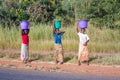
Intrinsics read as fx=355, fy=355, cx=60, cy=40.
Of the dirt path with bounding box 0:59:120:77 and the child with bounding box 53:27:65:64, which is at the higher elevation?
the child with bounding box 53:27:65:64

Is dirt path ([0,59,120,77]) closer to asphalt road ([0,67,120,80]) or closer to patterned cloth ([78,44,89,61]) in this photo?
patterned cloth ([78,44,89,61])

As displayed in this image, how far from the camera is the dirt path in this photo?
41.1 ft

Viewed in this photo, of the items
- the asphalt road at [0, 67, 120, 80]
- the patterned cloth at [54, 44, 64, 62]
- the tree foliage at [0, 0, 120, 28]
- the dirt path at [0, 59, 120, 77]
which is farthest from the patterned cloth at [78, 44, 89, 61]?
the tree foliage at [0, 0, 120, 28]

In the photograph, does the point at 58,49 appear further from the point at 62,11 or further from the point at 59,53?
the point at 62,11

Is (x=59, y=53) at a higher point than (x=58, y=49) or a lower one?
lower

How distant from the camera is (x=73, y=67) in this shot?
13.4m

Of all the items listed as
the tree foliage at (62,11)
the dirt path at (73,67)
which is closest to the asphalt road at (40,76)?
the dirt path at (73,67)

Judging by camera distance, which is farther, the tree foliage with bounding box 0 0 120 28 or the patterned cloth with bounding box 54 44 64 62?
the tree foliage with bounding box 0 0 120 28

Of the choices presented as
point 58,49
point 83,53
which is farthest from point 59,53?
point 83,53

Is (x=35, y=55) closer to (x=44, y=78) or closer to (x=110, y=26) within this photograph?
(x=44, y=78)

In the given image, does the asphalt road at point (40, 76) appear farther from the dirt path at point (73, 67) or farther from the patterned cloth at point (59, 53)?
the patterned cloth at point (59, 53)

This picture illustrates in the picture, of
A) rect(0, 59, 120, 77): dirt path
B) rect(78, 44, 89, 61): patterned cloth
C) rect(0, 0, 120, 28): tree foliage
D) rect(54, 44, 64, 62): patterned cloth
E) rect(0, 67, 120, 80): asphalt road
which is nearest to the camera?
rect(0, 67, 120, 80): asphalt road

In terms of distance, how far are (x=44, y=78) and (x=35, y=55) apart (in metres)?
4.84

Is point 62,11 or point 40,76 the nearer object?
point 40,76
